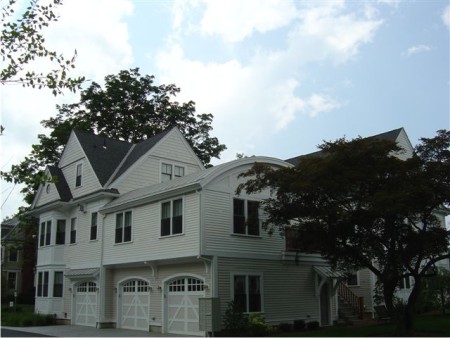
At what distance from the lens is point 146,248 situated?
74.6 feet

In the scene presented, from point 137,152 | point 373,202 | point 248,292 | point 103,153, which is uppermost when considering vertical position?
point 137,152

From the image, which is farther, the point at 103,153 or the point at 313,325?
the point at 103,153

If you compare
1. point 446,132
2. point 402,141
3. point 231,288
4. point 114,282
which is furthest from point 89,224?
point 402,141

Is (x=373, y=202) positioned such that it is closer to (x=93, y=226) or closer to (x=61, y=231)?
(x=93, y=226)

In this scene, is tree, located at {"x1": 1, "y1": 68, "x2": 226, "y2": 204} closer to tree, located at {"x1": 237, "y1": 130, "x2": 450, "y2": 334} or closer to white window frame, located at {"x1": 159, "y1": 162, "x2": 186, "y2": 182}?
white window frame, located at {"x1": 159, "y1": 162, "x2": 186, "y2": 182}

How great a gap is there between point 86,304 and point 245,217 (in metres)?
11.1

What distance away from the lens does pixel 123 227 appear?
2491cm

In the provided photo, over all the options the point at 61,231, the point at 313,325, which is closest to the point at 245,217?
the point at 313,325

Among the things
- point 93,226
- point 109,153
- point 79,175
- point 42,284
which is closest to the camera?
point 93,226

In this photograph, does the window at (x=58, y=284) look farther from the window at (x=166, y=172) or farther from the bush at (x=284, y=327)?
the bush at (x=284, y=327)

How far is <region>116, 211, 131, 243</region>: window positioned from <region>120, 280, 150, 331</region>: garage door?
2114mm

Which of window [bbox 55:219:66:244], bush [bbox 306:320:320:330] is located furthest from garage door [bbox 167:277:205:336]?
window [bbox 55:219:66:244]

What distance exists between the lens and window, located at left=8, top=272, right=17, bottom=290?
5709cm

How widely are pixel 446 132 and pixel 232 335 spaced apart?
10657mm
